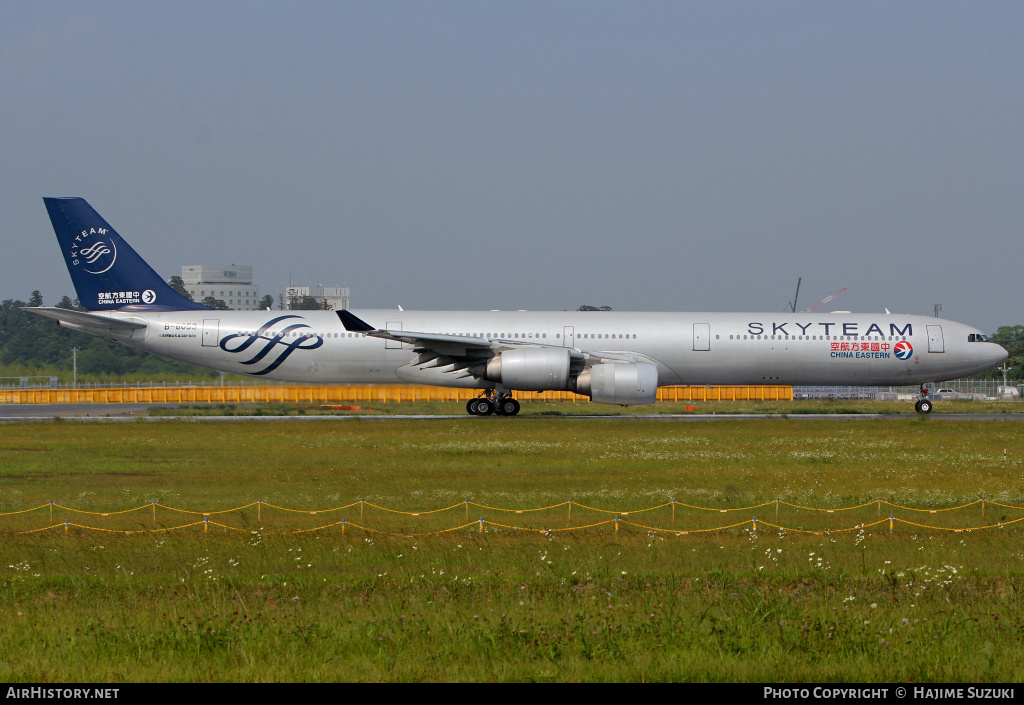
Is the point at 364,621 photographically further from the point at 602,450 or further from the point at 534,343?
the point at 534,343

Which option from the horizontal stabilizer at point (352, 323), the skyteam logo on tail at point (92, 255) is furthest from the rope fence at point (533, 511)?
the skyteam logo on tail at point (92, 255)

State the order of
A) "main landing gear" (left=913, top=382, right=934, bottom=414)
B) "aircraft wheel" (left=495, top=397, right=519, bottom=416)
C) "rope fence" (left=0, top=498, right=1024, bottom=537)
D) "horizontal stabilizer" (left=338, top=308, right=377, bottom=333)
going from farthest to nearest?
"main landing gear" (left=913, top=382, right=934, bottom=414), "aircraft wheel" (left=495, top=397, right=519, bottom=416), "horizontal stabilizer" (left=338, top=308, right=377, bottom=333), "rope fence" (left=0, top=498, right=1024, bottom=537)

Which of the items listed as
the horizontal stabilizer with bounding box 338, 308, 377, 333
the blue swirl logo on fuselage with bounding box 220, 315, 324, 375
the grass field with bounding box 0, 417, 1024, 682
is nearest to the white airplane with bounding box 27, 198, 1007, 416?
the blue swirl logo on fuselage with bounding box 220, 315, 324, 375

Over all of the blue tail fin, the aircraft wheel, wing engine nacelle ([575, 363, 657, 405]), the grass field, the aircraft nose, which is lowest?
the grass field

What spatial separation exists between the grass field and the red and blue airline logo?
14984 millimetres

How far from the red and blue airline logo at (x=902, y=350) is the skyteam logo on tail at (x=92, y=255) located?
33.2 m

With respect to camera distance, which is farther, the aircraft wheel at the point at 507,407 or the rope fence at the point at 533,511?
the aircraft wheel at the point at 507,407

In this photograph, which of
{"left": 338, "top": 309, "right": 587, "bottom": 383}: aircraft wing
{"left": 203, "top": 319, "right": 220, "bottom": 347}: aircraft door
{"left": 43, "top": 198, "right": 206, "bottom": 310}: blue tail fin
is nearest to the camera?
{"left": 338, "top": 309, "right": 587, "bottom": 383}: aircraft wing

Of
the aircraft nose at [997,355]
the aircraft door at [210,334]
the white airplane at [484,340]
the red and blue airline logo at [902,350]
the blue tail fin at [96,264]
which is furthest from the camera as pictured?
the aircraft nose at [997,355]

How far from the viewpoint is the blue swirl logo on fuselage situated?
127ft

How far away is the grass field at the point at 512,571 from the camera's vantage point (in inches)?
344

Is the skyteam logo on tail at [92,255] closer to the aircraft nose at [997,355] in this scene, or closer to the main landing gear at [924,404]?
the main landing gear at [924,404]

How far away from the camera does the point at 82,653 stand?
8859mm

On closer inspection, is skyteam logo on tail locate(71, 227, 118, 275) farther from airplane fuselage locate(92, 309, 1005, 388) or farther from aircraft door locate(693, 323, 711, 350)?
aircraft door locate(693, 323, 711, 350)
